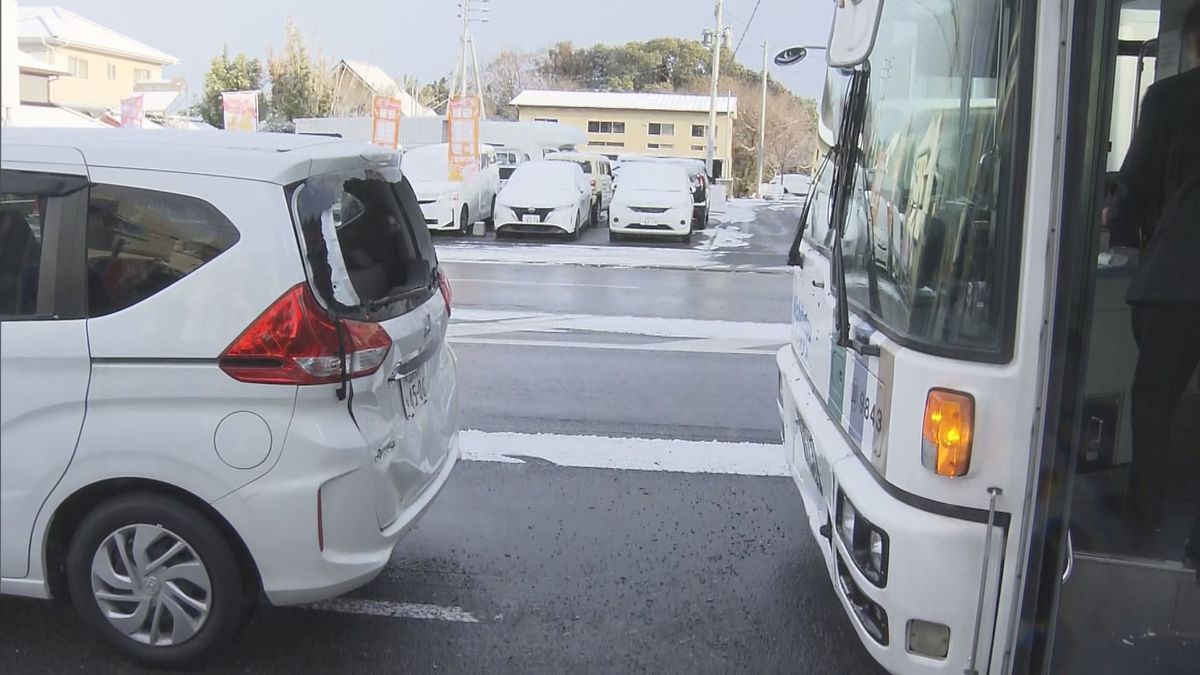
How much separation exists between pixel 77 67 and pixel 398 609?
2361 mm

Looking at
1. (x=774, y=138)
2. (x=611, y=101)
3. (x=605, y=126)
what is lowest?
(x=774, y=138)

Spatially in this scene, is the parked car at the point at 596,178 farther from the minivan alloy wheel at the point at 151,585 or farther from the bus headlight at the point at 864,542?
the bus headlight at the point at 864,542

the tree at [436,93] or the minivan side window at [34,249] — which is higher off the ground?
the tree at [436,93]

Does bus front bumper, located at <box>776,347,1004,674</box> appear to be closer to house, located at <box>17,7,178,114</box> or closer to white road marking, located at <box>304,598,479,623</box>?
white road marking, located at <box>304,598,479,623</box>

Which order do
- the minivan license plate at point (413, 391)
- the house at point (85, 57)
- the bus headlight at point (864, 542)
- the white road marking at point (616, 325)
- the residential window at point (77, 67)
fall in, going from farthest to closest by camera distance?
the white road marking at point (616, 325), the minivan license plate at point (413, 391), the bus headlight at point (864, 542), the residential window at point (77, 67), the house at point (85, 57)

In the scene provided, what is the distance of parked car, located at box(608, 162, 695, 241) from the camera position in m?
19.8

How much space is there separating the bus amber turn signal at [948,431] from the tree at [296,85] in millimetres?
8172

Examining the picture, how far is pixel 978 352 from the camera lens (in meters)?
2.52

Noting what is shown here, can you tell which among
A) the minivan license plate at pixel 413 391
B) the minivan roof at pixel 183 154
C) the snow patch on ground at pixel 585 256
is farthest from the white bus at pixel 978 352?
the snow patch on ground at pixel 585 256

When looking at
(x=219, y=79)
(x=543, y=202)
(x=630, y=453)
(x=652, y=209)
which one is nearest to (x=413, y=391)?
(x=630, y=453)

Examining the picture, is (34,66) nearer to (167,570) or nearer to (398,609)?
(167,570)

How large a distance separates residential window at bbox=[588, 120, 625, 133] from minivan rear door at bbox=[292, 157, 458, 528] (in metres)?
60.3

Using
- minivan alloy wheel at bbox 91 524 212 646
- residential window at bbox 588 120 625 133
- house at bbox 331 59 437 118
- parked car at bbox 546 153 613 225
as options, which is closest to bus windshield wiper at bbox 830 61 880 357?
minivan alloy wheel at bbox 91 524 212 646

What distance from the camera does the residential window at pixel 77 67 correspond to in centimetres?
230
